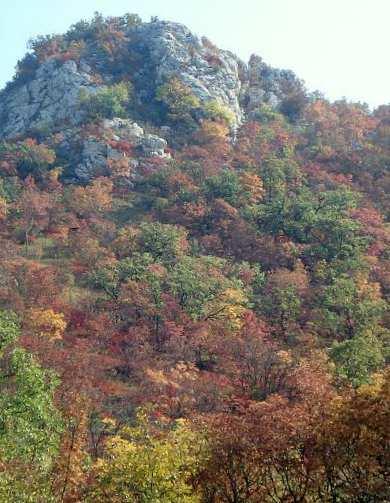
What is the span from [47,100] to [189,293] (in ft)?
170

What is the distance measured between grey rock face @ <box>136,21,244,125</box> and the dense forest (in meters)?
1.37

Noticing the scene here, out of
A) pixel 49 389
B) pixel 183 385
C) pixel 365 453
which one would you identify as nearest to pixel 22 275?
pixel 183 385

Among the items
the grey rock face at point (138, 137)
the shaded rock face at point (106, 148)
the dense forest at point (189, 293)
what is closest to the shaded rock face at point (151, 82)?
the grey rock face at point (138, 137)

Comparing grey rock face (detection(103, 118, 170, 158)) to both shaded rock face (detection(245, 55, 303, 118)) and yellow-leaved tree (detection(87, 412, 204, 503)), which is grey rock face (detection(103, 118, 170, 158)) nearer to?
shaded rock face (detection(245, 55, 303, 118))

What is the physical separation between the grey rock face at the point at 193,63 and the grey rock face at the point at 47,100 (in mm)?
12258

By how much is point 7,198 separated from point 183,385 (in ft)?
122

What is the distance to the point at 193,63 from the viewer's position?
275ft

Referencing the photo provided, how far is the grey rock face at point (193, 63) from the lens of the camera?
8131 cm

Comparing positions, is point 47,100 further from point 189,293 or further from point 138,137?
point 189,293

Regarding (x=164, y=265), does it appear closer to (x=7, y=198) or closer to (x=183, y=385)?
(x=183, y=385)

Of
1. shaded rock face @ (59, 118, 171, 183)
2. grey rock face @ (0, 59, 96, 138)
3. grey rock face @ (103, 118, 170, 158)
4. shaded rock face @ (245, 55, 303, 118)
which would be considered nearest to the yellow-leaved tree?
shaded rock face @ (59, 118, 171, 183)

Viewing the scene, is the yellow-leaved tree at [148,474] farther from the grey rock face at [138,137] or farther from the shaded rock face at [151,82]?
the shaded rock face at [151,82]

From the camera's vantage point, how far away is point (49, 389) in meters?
22.3

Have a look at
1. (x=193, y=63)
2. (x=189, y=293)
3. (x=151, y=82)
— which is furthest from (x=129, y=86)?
(x=189, y=293)
